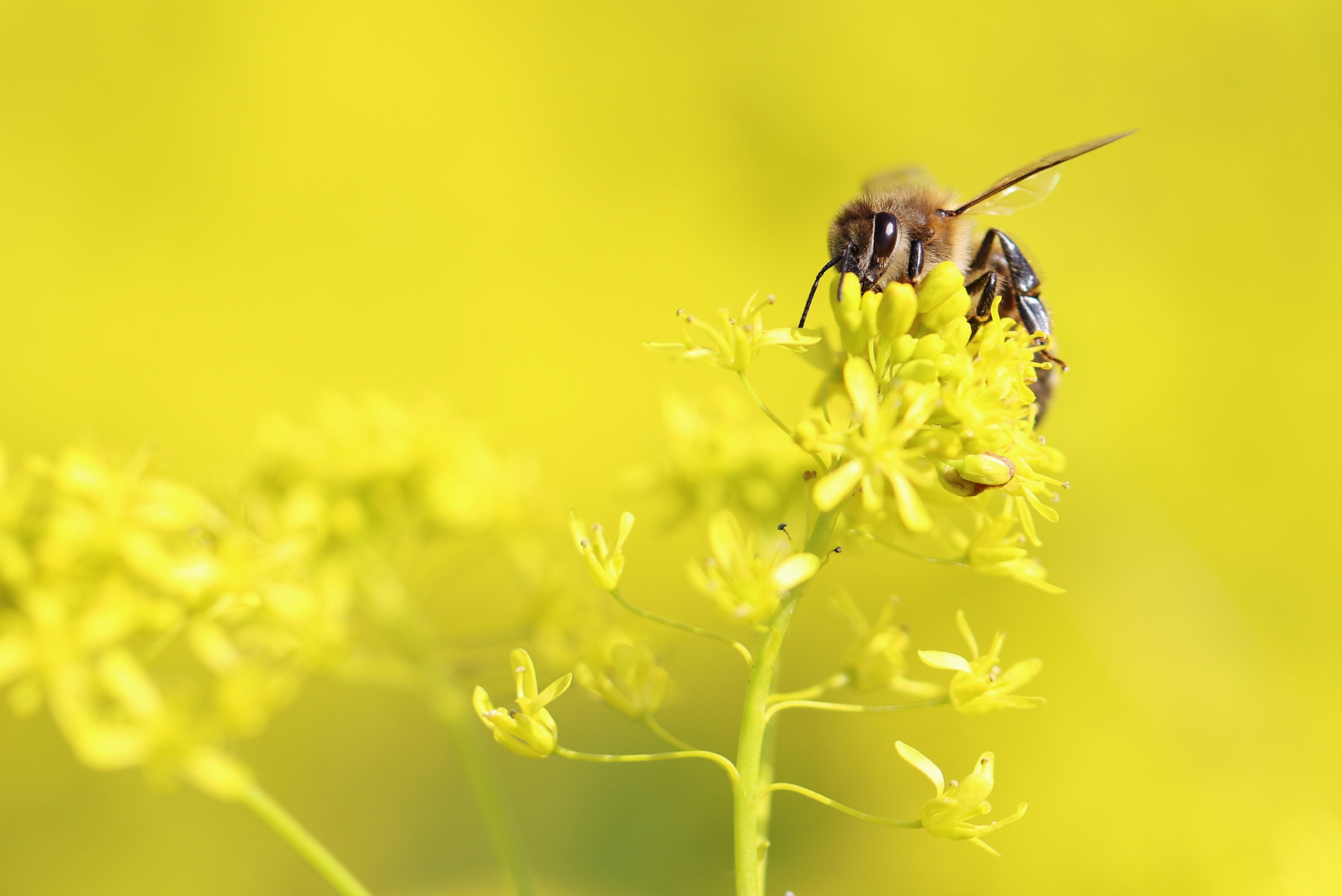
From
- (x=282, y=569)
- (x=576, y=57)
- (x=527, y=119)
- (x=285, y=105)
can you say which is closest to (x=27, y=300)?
(x=285, y=105)

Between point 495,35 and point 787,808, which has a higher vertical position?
point 495,35

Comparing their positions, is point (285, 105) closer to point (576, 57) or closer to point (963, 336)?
point (576, 57)

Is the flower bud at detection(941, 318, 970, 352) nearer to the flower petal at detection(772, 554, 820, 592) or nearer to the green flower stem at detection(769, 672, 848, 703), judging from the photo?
the flower petal at detection(772, 554, 820, 592)

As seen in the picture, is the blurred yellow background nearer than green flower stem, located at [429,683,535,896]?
No

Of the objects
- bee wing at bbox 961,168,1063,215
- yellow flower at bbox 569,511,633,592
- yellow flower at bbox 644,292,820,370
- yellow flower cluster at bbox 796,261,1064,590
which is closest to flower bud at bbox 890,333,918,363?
yellow flower cluster at bbox 796,261,1064,590

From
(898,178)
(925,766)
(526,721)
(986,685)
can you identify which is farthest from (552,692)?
(898,178)

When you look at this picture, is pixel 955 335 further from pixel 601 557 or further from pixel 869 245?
pixel 601 557
